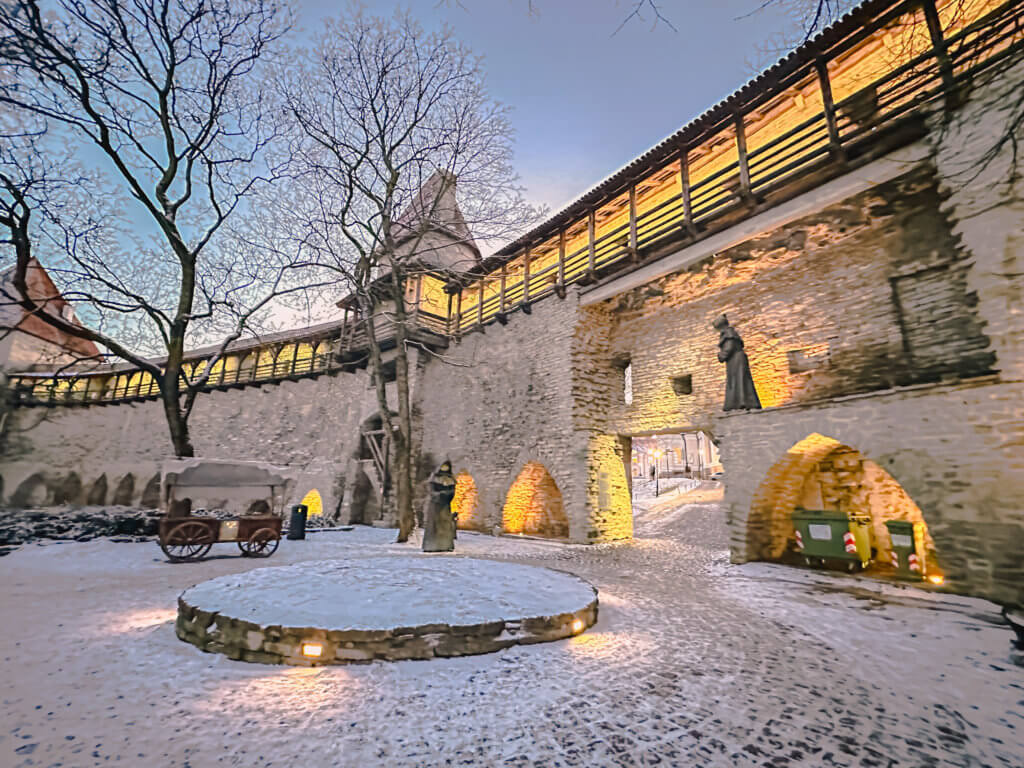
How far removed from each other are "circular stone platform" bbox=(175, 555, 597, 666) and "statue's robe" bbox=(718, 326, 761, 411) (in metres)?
5.37

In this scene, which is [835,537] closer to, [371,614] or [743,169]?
[743,169]

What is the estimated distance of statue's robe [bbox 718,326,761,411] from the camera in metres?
8.27

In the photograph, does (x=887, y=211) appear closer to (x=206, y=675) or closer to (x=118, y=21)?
(x=206, y=675)

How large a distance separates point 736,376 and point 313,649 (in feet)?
28.0

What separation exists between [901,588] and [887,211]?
21.3 feet

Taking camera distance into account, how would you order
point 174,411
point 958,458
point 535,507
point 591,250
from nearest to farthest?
1. point 958,458
2. point 174,411
3. point 591,250
4. point 535,507

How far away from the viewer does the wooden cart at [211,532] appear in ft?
24.4

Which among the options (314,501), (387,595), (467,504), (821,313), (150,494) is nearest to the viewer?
(387,595)

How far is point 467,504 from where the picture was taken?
47.2ft

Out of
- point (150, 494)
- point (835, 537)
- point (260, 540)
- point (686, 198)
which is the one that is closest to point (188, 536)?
point (260, 540)

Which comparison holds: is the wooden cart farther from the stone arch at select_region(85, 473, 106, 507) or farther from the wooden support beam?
the stone arch at select_region(85, 473, 106, 507)

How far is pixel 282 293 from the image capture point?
11.6m

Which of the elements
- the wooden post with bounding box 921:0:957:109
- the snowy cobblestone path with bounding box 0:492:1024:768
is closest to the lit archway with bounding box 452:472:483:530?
the snowy cobblestone path with bounding box 0:492:1024:768

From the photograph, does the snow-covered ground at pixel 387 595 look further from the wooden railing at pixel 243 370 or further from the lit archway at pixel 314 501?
the lit archway at pixel 314 501
